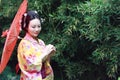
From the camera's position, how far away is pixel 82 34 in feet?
16.5

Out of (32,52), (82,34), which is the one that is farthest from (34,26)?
(82,34)

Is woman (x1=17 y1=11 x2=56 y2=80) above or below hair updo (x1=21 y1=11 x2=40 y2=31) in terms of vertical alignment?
below

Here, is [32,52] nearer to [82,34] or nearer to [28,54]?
[28,54]

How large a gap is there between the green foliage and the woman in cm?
108

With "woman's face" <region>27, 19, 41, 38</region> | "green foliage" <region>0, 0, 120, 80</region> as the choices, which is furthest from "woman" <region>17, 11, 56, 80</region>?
"green foliage" <region>0, 0, 120, 80</region>

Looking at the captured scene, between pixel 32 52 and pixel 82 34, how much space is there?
131 cm

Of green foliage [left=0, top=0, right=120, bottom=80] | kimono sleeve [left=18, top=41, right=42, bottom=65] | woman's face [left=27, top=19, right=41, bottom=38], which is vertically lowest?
green foliage [left=0, top=0, right=120, bottom=80]

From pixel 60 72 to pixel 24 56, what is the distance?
6.34ft

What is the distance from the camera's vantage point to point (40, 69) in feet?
12.7

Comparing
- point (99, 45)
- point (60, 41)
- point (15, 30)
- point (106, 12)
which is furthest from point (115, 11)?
point (15, 30)

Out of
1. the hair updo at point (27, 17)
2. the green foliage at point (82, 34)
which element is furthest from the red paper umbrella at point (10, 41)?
the green foliage at point (82, 34)

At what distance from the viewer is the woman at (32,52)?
12.5 ft

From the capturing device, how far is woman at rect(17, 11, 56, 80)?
3.82 meters

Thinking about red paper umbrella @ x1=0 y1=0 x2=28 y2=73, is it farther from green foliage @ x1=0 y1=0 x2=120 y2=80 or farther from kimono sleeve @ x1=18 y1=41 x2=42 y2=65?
green foliage @ x1=0 y1=0 x2=120 y2=80
